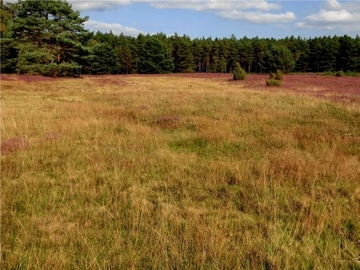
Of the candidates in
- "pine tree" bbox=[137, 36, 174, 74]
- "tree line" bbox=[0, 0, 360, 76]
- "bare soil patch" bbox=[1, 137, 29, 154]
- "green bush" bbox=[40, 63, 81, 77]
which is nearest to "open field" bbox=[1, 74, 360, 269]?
"bare soil patch" bbox=[1, 137, 29, 154]

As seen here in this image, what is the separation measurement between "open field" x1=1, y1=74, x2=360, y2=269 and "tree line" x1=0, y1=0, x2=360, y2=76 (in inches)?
1307

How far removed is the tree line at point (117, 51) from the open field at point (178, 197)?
33204mm

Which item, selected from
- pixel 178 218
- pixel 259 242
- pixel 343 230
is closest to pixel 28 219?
pixel 178 218

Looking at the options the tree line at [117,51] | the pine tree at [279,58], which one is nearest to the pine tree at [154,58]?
the tree line at [117,51]

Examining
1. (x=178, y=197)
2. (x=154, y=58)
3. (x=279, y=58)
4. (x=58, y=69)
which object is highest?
(x=154, y=58)

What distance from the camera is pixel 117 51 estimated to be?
74.7 meters

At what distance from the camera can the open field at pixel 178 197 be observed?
3342 mm

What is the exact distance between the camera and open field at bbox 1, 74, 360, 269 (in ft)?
11.0

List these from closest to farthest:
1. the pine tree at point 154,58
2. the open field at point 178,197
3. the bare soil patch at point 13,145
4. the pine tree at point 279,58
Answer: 1. the open field at point 178,197
2. the bare soil patch at point 13,145
3. the pine tree at point 279,58
4. the pine tree at point 154,58

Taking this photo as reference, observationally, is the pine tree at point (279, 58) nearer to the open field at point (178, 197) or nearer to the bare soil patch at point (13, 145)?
the open field at point (178, 197)

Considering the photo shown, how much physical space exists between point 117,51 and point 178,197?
75.0 meters

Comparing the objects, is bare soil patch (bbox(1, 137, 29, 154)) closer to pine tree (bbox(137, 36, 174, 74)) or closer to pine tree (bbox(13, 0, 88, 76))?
pine tree (bbox(13, 0, 88, 76))

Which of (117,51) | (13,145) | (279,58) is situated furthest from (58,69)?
(279,58)

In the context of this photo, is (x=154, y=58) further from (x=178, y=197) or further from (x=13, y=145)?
(x=178, y=197)
